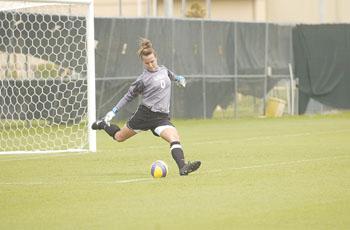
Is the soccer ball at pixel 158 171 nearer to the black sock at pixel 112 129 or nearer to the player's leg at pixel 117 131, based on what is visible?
the player's leg at pixel 117 131

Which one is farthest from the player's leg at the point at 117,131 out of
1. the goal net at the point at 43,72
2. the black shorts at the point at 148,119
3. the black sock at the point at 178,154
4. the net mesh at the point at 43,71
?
the net mesh at the point at 43,71

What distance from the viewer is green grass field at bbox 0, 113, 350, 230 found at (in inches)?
380

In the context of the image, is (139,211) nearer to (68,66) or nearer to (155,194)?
(155,194)

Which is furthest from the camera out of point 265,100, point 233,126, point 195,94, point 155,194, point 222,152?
point 265,100

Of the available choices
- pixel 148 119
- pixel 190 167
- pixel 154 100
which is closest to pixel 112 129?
pixel 148 119

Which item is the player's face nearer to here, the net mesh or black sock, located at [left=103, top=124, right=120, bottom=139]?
black sock, located at [left=103, top=124, right=120, bottom=139]

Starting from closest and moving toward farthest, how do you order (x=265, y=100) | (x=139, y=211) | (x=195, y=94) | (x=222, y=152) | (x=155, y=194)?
(x=139, y=211)
(x=155, y=194)
(x=222, y=152)
(x=195, y=94)
(x=265, y=100)

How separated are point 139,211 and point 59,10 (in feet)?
43.5

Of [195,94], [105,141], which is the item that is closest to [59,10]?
[105,141]

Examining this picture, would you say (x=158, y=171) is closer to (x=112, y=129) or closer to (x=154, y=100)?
(x=154, y=100)

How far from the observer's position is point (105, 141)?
855 inches

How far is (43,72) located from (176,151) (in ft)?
35.9

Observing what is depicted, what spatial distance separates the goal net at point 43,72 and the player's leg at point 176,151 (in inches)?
306

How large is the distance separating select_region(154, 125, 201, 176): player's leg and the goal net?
7.77 m
